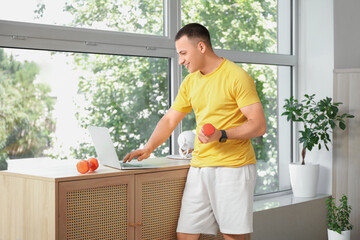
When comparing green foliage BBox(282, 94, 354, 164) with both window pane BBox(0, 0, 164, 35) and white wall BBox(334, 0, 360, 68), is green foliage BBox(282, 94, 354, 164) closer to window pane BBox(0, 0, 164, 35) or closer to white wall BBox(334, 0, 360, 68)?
white wall BBox(334, 0, 360, 68)

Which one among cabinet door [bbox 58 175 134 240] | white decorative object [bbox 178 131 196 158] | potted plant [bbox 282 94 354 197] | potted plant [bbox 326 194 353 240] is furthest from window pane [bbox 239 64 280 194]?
cabinet door [bbox 58 175 134 240]

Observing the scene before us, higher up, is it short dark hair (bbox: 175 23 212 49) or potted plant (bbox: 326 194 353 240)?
short dark hair (bbox: 175 23 212 49)

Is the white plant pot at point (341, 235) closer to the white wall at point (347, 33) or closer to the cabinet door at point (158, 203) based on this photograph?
the white wall at point (347, 33)

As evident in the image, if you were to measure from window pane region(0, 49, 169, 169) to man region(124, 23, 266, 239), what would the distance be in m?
0.74

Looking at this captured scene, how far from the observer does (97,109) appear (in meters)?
3.54

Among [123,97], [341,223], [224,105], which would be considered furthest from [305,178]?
[224,105]

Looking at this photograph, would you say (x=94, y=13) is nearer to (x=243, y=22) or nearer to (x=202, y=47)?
(x=202, y=47)

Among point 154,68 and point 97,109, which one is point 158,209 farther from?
point 154,68

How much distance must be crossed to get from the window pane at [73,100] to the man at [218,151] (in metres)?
0.74

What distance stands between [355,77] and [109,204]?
2874 millimetres

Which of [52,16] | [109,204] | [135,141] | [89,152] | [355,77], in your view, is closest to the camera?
[109,204]

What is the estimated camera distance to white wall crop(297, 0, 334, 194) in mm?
4891

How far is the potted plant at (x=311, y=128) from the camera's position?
454 cm

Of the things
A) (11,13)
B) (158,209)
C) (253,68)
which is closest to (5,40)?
(11,13)
